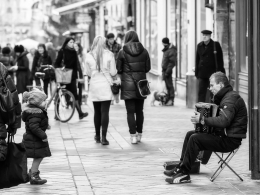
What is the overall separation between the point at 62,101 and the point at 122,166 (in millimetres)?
6102

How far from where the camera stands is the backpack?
20.5ft

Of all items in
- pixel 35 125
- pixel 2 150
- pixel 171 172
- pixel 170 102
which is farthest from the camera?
pixel 170 102

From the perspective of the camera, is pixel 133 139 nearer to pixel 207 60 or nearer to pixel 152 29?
pixel 207 60

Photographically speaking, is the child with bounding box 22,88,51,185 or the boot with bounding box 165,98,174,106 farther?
the boot with bounding box 165,98,174,106

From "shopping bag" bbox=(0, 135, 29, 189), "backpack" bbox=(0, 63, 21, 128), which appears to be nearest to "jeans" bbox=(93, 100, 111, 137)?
"backpack" bbox=(0, 63, 21, 128)

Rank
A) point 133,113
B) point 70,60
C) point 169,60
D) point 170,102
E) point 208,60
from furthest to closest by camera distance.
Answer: point 169,60 < point 170,102 < point 208,60 < point 70,60 < point 133,113

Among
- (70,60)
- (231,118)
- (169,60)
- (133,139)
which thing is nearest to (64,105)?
(70,60)

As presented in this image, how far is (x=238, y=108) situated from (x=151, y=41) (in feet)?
66.2

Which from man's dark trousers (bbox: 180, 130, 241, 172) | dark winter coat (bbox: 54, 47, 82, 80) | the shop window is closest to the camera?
man's dark trousers (bbox: 180, 130, 241, 172)

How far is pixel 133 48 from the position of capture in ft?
38.1

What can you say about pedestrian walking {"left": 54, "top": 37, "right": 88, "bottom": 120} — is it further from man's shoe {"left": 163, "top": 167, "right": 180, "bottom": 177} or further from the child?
the child

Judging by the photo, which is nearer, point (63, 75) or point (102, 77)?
point (102, 77)

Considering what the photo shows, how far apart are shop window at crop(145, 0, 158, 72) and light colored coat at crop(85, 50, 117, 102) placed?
15.2 meters

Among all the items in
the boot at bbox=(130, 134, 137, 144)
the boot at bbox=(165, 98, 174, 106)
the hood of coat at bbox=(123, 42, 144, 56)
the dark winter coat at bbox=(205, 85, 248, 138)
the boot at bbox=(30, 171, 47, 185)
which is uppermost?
the hood of coat at bbox=(123, 42, 144, 56)
